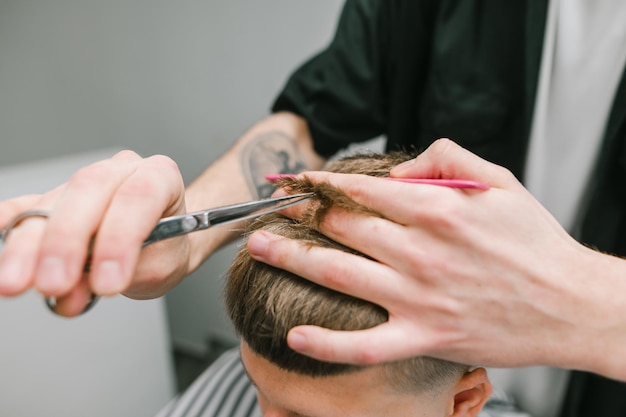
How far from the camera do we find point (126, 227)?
480 millimetres

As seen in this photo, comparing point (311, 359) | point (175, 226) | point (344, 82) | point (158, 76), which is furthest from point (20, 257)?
point (158, 76)

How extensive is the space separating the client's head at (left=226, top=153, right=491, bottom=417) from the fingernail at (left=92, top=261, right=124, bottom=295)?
263 mm

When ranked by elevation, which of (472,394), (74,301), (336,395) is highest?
(74,301)

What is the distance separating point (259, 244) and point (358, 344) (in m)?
0.19

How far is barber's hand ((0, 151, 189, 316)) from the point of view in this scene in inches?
17.5

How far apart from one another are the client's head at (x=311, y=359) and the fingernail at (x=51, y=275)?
304 millimetres

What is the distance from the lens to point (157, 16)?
1839 mm

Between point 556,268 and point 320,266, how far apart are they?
0.99 ft

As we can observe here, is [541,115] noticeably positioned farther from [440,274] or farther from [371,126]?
[440,274]

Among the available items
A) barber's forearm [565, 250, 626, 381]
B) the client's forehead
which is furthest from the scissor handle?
barber's forearm [565, 250, 626, 381]

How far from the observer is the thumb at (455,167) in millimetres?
603

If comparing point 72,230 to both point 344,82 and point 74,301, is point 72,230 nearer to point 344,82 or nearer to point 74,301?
point 74,301

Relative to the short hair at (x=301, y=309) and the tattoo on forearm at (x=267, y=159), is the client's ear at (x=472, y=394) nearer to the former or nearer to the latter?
the short hair at (x=301, y=309)

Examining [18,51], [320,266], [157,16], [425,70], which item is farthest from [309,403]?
[18,51]
